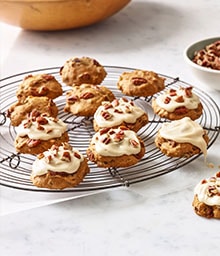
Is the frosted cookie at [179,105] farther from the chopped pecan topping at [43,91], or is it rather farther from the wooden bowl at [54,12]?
the wooden bowl at [54,12]

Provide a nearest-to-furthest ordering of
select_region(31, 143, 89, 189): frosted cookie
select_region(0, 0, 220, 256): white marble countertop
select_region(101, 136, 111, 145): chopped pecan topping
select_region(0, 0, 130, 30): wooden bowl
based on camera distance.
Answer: select_region(0, 0, 220, 256): white marble countertop → select_region(31, 143, 89, 189): frosted cookie → select_region(101, 136, 111, 145): chopped pecan topping → select_region(0, 0, 130, 30): wooden bowl

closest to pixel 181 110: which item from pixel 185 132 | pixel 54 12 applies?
pixel 185 132

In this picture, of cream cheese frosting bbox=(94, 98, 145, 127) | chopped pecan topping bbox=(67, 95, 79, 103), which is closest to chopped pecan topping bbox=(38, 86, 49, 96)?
chopped pecan topping bbox=(67, 95, 79, 103)

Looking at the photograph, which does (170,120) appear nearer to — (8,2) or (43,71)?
(43,71)

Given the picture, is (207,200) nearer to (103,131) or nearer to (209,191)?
(209,191)

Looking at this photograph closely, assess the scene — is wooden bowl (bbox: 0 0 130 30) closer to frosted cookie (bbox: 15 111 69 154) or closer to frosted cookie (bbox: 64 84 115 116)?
frosted cookie (bbox: 64 84 115 116)

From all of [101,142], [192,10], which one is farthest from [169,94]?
[192,10]
